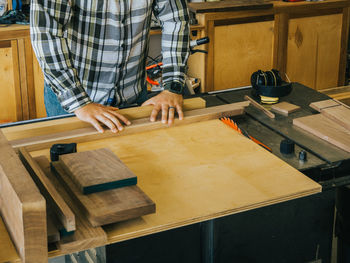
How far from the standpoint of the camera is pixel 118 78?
1.97 m

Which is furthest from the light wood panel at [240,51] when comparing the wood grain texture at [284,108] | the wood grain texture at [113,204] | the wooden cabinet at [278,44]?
the wood grain texture at [113,204]

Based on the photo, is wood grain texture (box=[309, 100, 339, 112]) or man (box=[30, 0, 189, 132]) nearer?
man (box=[30, 0, 189, 132])

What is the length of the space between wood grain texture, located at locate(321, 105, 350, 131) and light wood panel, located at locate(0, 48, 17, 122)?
2100mm

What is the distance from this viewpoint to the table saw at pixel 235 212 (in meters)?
1.30

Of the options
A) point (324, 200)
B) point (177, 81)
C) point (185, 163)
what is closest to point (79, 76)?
point (177, 81)

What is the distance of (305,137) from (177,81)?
1.65ft

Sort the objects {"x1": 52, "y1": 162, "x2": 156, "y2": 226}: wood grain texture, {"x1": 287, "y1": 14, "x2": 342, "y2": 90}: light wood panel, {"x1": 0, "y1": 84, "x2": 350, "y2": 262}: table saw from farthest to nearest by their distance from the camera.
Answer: {"x1": 287, "y1": 14, "x2": 342, "y2": 90}: light wood panel
{"x1": 0, "y1": 84, "x2": 350, "y2": 262}: table saw
{"x1": 52, "y1": 162, "x2": 156, "y2": 226}: wood grain texture

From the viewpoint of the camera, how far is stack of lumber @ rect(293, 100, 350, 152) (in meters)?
1.67

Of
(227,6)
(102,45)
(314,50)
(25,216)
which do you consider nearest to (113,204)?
(25,216)

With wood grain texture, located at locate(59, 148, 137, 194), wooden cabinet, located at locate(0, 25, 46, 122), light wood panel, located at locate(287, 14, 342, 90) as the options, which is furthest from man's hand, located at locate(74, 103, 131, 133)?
light wood panel, located at locate(287, 14, 342, 90)

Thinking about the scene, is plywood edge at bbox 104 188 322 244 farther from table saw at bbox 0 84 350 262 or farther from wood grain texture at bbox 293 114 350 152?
wood grain texture at bbox 293 114 350 152

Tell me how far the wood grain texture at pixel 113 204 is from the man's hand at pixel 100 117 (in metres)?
0.44

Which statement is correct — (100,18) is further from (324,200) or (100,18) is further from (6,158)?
(324,200)

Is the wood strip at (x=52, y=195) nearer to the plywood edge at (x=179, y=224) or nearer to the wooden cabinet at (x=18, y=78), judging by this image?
the plywood edge at (x=179, y=224)
